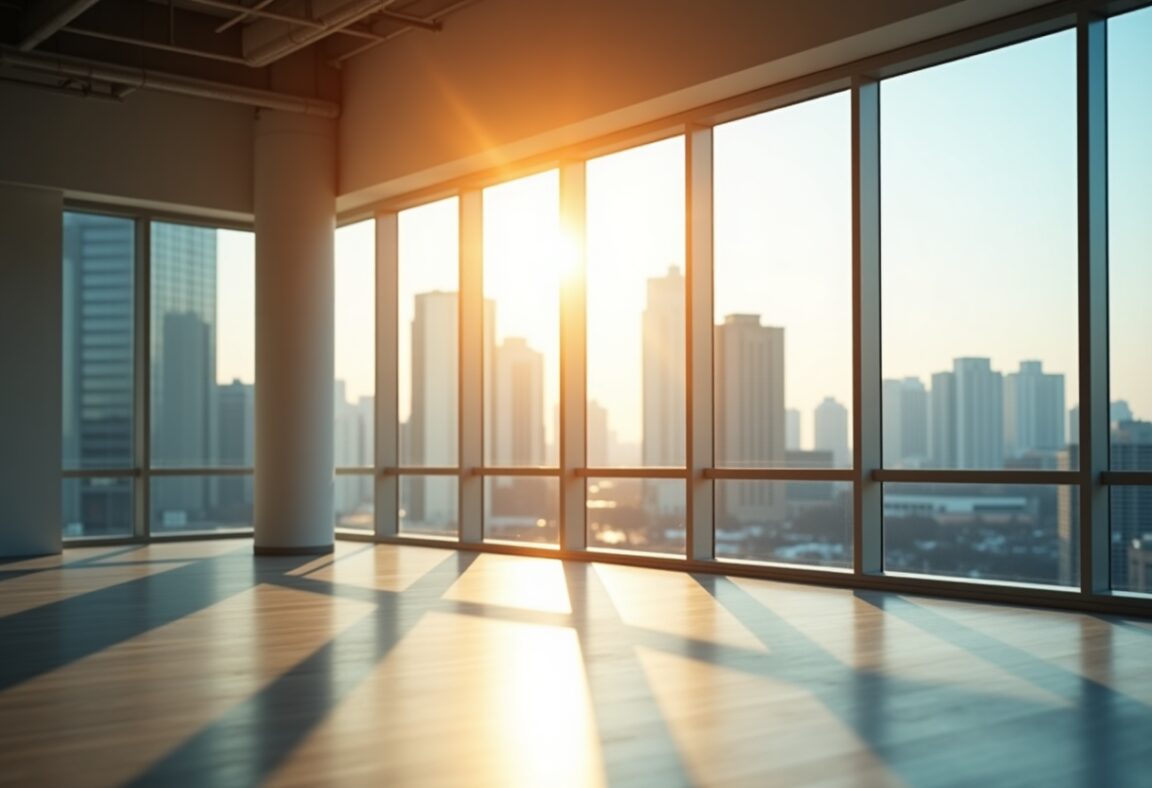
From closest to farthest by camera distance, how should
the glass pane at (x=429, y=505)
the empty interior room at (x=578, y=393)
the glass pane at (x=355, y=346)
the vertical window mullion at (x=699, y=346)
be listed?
1. the empty interior room at (x=578, y=393)
2. the vertical window mullion at (x=699, y=346)
3. the glass pane at (x=429, y=505)
4. the glass pane at (x=355, y=346)

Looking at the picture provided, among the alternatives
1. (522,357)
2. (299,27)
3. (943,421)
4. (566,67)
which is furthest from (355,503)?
(943,421)

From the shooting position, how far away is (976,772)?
3664 millimetres

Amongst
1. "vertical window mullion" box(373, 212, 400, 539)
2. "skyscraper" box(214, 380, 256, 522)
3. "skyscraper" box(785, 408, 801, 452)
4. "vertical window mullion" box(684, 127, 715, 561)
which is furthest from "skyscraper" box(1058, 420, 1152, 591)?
"skyscraper" box(214, 380, 256, 522)

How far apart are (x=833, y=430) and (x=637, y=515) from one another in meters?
2.26

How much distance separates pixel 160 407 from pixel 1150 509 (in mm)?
10159

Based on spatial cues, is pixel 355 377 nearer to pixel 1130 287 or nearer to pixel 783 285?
pixel 783 285

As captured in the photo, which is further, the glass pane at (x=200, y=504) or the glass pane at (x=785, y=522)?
the glass pane at (x=200, y=504)

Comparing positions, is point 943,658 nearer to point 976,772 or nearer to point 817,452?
point 976,772

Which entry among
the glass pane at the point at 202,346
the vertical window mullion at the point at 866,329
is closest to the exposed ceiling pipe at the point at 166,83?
the glass pane at the point at 202,346

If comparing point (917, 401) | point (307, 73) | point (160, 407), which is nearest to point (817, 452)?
point (917, 401)

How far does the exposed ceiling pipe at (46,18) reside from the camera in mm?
9609

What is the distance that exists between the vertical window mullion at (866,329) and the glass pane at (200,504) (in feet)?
26.2

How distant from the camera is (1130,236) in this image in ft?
24.0

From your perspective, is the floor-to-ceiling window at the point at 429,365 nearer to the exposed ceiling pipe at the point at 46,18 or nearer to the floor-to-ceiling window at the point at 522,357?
the floor-to-ceiling window at the point at 522,357
